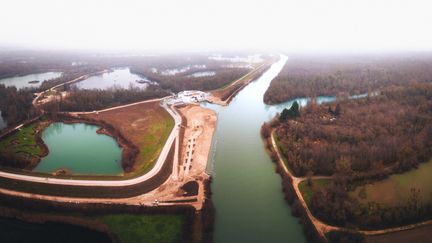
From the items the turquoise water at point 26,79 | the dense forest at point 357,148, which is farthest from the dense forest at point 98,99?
the turquoise water at point 26,79

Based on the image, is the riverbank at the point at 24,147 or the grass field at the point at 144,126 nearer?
the riverbank at the point at 24,147

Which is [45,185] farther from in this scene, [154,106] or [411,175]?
[411,175]

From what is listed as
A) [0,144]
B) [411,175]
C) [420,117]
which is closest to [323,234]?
[411,175]

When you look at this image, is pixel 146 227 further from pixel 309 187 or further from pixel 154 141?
pixel 154 141

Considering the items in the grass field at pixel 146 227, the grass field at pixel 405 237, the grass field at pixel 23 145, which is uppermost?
the grass field at pixel 23 145

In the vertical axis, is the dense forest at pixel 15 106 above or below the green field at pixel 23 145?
above

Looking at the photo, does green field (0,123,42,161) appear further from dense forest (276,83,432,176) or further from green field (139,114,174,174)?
dense forest (276,83,432,176)

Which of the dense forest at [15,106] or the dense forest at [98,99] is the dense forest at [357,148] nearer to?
the dense forest at [98,99]
